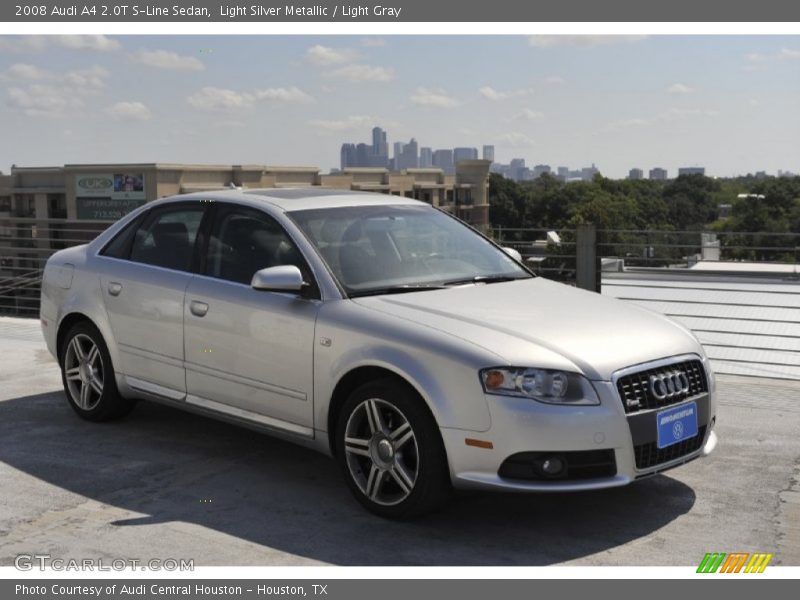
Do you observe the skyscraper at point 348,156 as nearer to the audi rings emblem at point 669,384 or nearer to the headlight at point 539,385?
the audi rings emblem at point 669,384

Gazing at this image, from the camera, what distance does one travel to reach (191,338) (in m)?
6.34

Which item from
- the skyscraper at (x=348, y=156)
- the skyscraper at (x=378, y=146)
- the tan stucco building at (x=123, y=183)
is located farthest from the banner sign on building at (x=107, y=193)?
the skyscraper at (x=378, y=146)

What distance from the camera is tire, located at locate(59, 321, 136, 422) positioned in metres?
7.12

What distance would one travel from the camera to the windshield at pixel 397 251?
5.86 meters

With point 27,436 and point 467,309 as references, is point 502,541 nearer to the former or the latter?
point 467,309

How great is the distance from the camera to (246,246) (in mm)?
6254

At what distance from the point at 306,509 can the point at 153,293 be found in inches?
75.5

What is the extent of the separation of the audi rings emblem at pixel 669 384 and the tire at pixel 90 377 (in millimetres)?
3661

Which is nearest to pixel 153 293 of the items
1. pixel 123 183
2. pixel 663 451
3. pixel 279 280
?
pixel 279 280

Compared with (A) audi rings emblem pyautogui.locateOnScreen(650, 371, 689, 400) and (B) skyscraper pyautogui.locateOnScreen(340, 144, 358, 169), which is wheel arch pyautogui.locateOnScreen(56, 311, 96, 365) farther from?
(B) skyscraper pyautogui.locateOnScreen(340, 144, 358, 169)

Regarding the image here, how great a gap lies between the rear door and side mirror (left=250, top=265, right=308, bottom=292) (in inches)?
36.7

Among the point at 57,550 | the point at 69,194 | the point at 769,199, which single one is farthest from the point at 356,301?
the point at 69,194

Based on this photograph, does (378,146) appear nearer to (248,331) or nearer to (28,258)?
(28,258)
